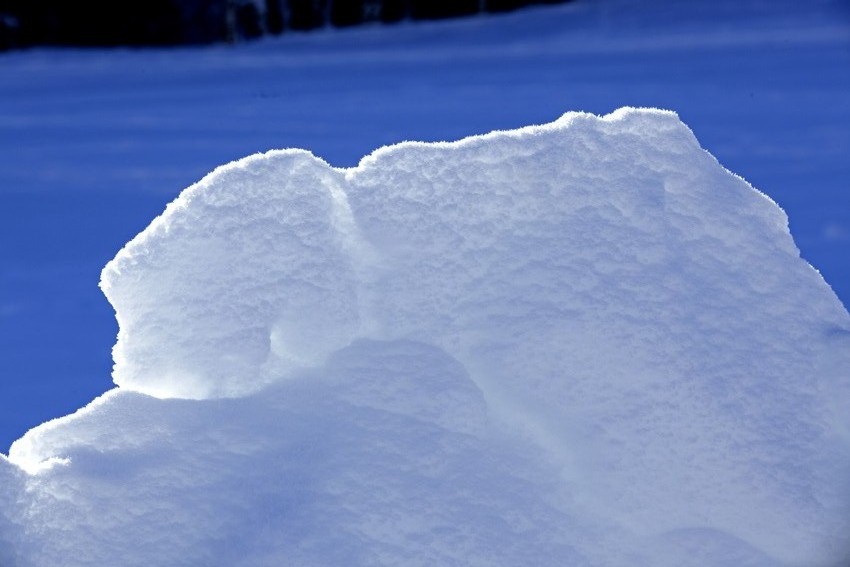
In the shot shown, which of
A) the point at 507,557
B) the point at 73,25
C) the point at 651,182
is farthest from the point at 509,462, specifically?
the point at 73,25

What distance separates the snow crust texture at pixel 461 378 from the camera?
1.57 metres

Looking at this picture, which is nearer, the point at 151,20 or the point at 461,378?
the point at 461,378

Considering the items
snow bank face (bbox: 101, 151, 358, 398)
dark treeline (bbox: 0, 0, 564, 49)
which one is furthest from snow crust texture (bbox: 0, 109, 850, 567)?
dark treeline (bbox: 0, 0, 564, 49)

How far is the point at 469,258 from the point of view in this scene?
5.64ft

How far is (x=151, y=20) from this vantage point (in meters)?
8.38

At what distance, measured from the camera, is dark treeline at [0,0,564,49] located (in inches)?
326

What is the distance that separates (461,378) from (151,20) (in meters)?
7.28

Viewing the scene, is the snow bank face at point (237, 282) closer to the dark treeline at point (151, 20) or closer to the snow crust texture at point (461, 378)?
the snow crust texture at point (461, 378)

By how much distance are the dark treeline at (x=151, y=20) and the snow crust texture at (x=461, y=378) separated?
6905mm

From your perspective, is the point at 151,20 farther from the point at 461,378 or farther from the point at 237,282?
the point at 461,378

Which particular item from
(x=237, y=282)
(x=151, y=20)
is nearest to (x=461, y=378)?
(x=237, y=282)

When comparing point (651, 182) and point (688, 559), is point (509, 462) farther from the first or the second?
point (651, 182)

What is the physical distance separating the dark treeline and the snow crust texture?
6.90m

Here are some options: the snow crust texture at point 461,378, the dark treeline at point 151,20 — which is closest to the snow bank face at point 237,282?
the snow crust texture at point 461,378
